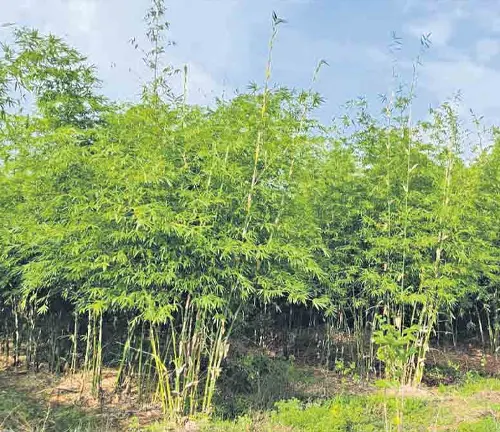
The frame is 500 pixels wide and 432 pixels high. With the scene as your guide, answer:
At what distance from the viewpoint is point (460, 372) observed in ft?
24.1

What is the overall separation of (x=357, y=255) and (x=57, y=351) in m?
3.80

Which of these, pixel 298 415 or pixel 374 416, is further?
pixel 374 416

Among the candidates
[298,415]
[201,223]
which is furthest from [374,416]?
[201,223]

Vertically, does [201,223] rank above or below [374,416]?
above

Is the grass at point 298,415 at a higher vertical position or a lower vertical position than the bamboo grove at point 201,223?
lower

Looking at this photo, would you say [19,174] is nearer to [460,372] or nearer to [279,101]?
[279,101]

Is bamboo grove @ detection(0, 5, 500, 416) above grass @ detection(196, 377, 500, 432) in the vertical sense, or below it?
above

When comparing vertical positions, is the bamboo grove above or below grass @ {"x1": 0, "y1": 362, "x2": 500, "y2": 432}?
above

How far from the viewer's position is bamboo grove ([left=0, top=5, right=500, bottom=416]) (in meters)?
4.22

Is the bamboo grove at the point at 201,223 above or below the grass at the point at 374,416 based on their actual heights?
above

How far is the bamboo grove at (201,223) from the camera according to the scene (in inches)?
166

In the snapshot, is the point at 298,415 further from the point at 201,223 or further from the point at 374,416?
the point at 201,223

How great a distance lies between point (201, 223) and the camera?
13.3 ft

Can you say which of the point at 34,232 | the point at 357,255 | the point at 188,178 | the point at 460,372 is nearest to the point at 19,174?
the point at 34,232
